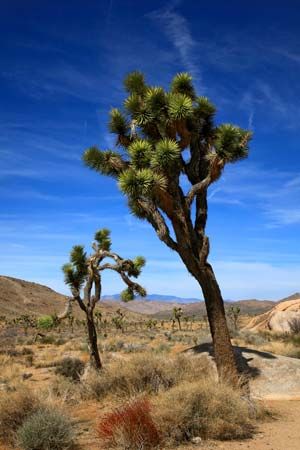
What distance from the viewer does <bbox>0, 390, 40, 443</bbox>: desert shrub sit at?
7.25 m

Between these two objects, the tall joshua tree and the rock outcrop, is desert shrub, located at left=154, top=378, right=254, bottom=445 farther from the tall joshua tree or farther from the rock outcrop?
the rock outcrop

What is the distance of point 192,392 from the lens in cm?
711

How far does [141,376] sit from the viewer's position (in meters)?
9.77

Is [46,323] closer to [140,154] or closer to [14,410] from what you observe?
[14,410]

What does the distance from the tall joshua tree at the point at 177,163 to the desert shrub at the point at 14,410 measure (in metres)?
4.62

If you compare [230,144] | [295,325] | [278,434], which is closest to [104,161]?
[230,144]

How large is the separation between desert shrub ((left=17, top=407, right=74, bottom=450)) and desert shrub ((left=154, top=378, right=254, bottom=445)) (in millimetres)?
1306

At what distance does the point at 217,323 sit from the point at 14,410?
209 inches

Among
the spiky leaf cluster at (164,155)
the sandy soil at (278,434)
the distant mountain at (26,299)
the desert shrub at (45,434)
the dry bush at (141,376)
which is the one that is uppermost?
the distant mountain at (26,299)

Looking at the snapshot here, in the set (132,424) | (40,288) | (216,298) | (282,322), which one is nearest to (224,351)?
(216,298)

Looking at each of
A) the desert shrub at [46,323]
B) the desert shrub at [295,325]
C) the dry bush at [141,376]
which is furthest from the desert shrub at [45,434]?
the desert shrub at [295,325]

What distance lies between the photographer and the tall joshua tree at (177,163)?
10953 mm

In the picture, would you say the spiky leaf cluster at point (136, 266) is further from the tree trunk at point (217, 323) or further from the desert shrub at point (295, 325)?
the desert shrub at point (295, 325)

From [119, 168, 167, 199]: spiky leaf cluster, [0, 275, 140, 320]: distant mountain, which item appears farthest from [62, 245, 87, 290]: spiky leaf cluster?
[0, 275, 140, 320]: distant mountain
